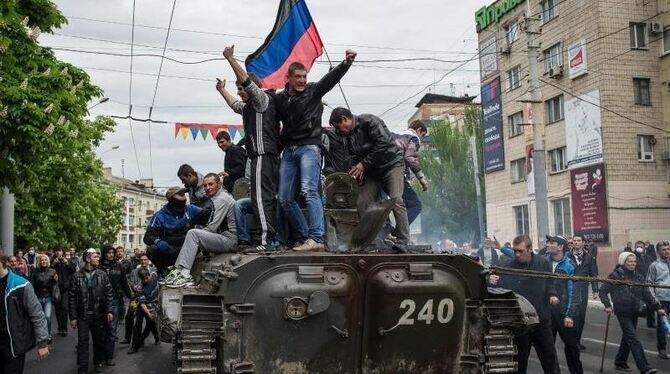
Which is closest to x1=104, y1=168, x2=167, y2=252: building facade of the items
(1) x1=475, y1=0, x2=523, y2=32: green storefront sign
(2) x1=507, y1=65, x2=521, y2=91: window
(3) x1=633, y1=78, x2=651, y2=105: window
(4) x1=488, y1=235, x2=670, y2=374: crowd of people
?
(1) x1=475, y1=0, x2=523, y2=32: green storefront sign

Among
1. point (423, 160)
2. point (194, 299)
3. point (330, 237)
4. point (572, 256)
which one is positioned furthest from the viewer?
point (423, 160)

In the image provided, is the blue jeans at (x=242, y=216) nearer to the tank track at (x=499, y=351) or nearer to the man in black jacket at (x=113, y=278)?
the tank track at (x=499, y=351)

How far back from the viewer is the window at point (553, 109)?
1331 inches

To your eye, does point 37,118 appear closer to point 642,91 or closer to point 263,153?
point 263,153

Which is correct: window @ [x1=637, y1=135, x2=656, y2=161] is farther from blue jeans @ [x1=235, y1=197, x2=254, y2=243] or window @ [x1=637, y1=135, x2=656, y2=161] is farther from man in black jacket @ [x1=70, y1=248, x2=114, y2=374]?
blue jeans @ [x1=235, y1=197, x2=254, y2=243]

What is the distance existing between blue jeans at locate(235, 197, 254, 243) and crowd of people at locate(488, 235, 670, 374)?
2.38 m

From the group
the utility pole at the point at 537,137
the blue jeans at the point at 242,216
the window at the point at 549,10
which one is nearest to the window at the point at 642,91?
the window at the point at 549,10

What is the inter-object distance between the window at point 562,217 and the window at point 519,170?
3.61 m

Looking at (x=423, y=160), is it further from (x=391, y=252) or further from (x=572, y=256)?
(x=391, y=252)

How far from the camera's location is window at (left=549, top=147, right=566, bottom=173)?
33.9 metres

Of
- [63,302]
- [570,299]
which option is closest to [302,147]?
[570,299]

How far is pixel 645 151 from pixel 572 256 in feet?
65.1

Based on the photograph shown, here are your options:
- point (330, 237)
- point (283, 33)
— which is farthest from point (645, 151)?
point (330, 237)

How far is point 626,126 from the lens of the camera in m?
30.7
